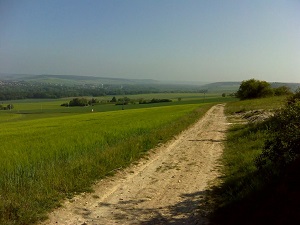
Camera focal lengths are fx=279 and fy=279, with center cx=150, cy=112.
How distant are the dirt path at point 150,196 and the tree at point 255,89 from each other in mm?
67032

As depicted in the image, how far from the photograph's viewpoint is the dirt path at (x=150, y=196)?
20.3 feet

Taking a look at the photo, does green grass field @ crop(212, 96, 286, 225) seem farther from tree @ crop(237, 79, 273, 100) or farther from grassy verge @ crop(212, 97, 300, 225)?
tree @ crop(237, 79, 273, 100)

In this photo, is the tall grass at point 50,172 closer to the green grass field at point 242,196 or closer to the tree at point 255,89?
the green grass field at point 242,196

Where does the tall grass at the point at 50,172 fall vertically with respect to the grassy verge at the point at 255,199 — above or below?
below

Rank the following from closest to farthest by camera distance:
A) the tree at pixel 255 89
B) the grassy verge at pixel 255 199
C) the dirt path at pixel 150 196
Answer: the grassy verge at pixel 255 199, the dirt path at pixel 150 196, the tree at pixel 255 89

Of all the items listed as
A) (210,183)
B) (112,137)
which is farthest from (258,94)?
(210,183)

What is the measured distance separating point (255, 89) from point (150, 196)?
73470 millimetres

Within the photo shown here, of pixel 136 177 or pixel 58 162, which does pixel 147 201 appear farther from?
pixel 58 162

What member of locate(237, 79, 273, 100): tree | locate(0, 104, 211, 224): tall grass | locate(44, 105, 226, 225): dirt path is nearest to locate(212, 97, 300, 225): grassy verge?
locate(44, 105, 226, 225): dirt path

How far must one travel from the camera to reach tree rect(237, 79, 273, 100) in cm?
7331

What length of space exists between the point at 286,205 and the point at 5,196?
622cm

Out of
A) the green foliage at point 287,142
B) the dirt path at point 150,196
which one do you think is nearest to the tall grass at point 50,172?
the dirt path at point 150,196

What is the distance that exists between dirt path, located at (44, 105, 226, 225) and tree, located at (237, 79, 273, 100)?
67032 millimetres

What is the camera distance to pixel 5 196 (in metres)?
6.77
